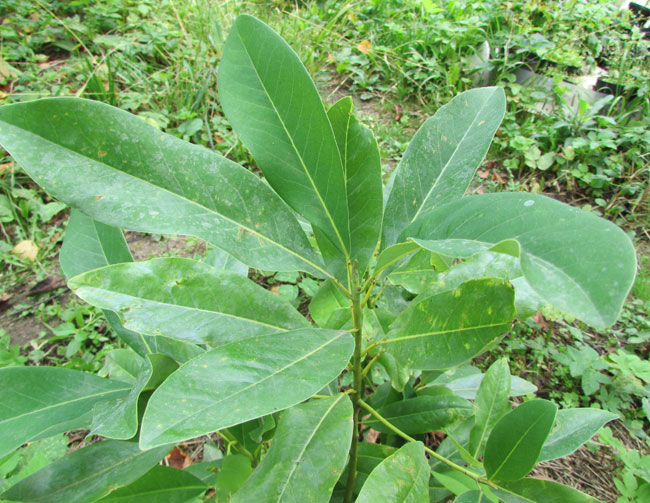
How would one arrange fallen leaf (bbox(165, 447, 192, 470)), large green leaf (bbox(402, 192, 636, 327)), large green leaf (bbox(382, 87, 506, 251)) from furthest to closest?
fallen leaf (bbox(165, 447, 192, 470)), large green leaf (bbox(382, 87, 506, 251)), large green leaf (bbox(402, 192, 636, 327))

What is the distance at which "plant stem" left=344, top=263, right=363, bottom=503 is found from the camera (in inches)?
27.0

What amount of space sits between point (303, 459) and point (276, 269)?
28cm

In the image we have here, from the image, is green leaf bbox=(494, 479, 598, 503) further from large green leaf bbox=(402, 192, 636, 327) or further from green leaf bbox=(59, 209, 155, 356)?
green leaf bbox=(59, 209, 155, 356)

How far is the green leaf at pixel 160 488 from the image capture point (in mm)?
763

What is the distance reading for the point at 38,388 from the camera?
0.64 meters

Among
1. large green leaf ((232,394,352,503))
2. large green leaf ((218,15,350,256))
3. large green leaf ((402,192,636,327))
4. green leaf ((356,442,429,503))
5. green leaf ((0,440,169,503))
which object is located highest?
large green leaf ((218,15,350,256))

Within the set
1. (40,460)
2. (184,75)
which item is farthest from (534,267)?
(184,75)

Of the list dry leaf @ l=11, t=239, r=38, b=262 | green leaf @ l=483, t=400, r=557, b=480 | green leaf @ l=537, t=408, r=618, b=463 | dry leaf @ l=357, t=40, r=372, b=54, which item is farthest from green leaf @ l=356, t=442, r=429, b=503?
dry leaf @ l=357, t=40, r=372, b=54

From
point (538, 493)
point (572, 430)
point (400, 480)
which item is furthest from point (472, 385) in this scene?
point (400, 480)

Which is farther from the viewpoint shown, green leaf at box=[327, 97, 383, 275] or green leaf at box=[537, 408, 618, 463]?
green leaf at box=[537, 408, 618, 463]

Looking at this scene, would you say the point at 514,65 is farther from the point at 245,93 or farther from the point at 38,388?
the point at 38,388

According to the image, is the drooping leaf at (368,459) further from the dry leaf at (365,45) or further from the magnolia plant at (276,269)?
the dry leaf at (365,45)

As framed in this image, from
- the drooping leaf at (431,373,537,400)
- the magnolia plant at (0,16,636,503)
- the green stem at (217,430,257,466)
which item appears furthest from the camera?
the drooping leaf at (431,373,537,400)

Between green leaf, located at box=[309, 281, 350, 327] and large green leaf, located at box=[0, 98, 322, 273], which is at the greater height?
large green leaf, located at box=[0, 98, 322, 273]
